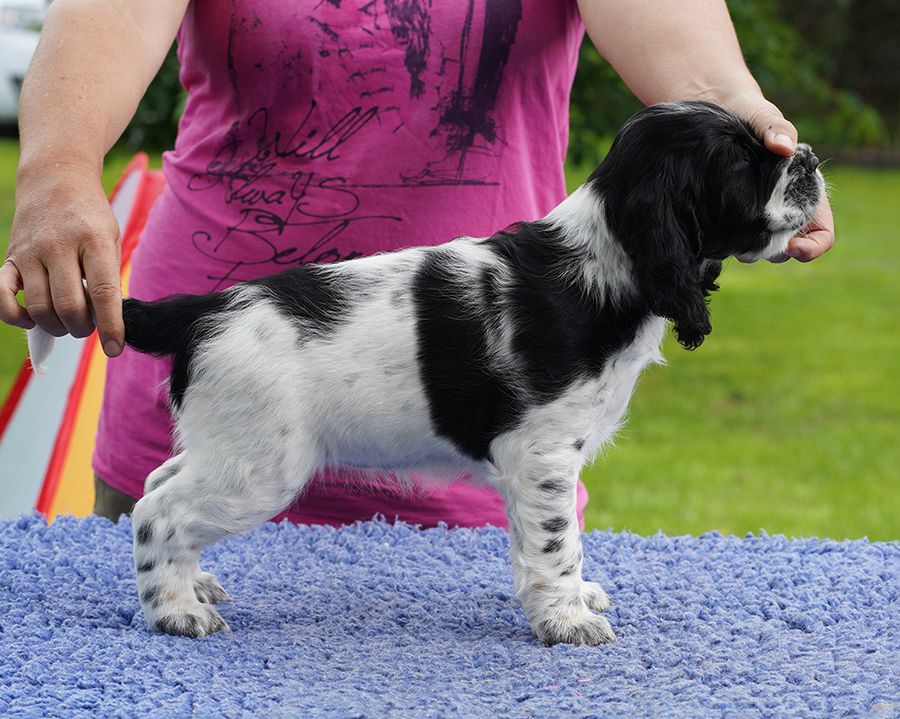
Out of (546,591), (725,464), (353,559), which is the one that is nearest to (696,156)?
(546,591)

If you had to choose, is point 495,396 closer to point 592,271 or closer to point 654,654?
point 592,271

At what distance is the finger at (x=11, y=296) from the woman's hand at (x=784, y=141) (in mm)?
1415

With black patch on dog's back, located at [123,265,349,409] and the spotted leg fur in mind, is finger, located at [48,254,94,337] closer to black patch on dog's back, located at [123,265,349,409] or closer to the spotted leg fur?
black patch on dog's back, located at [123,265,349,409]

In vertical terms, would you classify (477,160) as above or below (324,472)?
above

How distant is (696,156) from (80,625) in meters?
1.50

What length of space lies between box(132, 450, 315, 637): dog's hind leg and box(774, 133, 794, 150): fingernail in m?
1.08

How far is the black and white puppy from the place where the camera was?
7.50 feet

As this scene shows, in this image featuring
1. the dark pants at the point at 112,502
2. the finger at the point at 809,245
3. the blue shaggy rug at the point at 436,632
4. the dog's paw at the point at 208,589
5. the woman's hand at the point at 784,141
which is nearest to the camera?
the blue shaggy rug at the point at 436,632

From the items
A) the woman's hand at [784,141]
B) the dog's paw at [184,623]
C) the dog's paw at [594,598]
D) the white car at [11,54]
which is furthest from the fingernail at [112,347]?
the white car at [11,54]

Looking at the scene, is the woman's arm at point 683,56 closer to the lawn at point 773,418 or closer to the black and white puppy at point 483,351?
the black and white puppy at point 483,351

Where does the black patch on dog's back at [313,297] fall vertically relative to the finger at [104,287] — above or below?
below

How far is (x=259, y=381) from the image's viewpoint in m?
2.29

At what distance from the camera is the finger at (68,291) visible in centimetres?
220

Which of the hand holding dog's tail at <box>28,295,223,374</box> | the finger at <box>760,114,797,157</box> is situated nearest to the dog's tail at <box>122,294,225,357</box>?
the hand holding dog's tail at <box>28,295,223,374</box>
